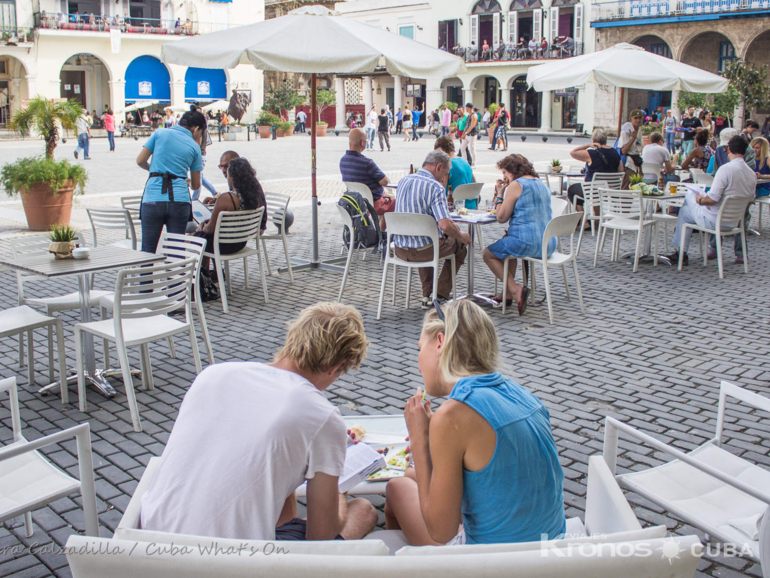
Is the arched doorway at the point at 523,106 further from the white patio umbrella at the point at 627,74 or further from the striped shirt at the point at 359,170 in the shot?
the striped shirt at the point at 359,170

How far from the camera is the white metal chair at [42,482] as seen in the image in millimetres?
2359

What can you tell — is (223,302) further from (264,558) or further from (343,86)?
(343,86)

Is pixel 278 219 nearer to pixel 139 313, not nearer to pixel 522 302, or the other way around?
pixel 522 302

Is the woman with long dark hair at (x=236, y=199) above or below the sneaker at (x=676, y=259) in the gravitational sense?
above

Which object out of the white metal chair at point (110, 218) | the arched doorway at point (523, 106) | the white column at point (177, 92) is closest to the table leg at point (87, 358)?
the white metal chair at point (110, 218)

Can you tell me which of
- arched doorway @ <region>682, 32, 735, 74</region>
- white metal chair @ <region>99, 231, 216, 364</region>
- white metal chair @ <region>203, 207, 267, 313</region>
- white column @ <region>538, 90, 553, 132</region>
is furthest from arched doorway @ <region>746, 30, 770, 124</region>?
white metal chair @ <region>99, 231, 216, 364</region>

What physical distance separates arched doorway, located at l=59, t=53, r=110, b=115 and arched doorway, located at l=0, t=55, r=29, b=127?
229 centimetres

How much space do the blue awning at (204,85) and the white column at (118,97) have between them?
342cm

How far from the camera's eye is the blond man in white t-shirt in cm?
196

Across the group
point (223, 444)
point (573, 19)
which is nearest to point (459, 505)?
point (223, 444)

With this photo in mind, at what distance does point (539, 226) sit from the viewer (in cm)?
630

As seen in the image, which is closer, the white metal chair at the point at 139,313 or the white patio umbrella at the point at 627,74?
the white metal chair at the point at 139,313

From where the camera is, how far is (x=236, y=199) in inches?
263

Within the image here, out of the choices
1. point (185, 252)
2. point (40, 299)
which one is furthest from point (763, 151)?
point (40, 299)
